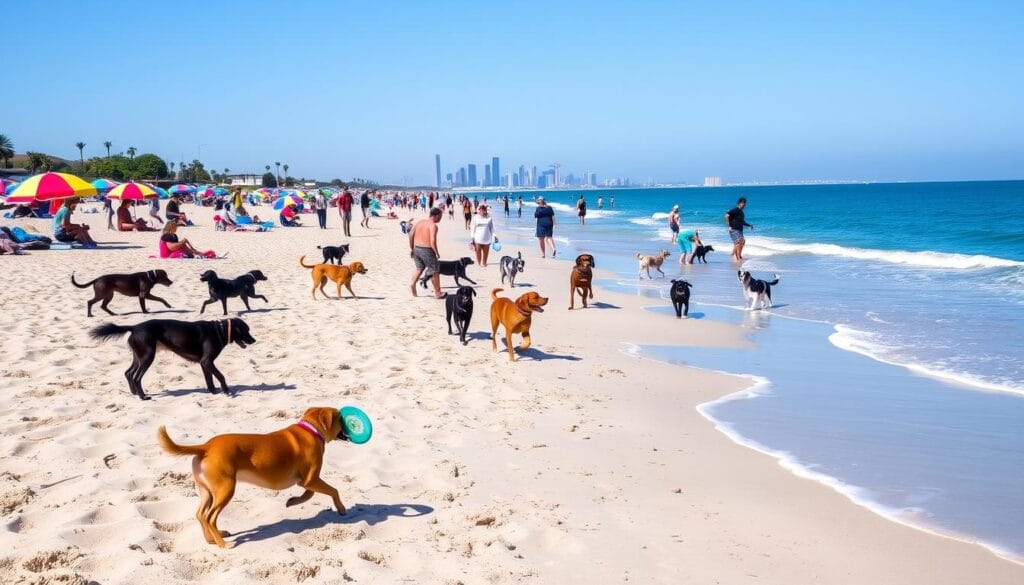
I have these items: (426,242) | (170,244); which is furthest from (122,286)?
(170,244)

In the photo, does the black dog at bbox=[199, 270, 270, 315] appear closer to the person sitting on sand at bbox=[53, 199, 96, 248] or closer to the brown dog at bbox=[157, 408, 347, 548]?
the brown dog at bbox=[157, 408, 347, 548]

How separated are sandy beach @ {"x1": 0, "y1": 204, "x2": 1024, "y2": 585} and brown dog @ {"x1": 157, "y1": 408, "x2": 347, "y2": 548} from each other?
222mm

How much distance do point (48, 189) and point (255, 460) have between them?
16737 millimetres

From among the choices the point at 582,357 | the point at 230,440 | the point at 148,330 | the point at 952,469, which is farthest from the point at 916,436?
the point at 148,330

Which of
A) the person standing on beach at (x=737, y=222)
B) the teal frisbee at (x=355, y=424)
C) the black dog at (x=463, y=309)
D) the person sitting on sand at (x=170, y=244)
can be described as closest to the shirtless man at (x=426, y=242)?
the black dog at (x=463, y=309)

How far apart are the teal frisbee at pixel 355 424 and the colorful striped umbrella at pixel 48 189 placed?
1619cm

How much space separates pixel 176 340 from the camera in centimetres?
575

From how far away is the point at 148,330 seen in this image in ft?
18.8

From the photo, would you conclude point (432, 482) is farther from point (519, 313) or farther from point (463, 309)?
point (463, 309)

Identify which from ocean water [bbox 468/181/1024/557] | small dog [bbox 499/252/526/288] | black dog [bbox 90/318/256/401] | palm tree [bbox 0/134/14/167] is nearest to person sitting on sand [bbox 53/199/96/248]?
small dog [bbox 499/252/526/288]

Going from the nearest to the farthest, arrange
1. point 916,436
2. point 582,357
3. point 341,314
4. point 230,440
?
1. point 230,440
2. point 916,436
3. point 582,357
4. point 341,314

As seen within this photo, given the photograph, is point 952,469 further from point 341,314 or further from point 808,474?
point 341,314

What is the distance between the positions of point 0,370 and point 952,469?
7.46m

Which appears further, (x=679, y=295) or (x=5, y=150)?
(x=5, y=150)
